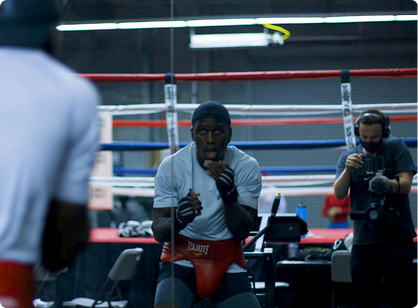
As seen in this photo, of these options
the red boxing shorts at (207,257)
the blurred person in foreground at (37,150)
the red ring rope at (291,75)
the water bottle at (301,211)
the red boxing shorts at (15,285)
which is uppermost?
the red ring rope at (291,75)

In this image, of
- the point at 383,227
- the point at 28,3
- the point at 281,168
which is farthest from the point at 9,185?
the point at 281,168

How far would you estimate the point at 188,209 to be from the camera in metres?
1.27

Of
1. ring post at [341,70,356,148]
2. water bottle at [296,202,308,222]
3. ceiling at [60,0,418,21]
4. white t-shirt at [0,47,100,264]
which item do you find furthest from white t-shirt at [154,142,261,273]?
water bottle at [296,202,308,222]

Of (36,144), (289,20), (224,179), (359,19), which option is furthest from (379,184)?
(36,144)

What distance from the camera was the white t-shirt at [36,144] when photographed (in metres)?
0.53

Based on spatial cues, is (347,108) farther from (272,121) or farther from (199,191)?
(199,191)

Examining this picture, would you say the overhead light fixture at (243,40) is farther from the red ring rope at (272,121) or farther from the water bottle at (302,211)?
the water bottle at (302,211)

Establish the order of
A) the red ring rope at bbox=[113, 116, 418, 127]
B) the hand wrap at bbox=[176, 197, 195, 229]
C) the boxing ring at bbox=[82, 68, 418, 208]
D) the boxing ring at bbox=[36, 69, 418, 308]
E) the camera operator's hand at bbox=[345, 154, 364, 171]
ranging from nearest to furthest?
the boxing ring at bbox=[36, 69, 418, 308] → the hand wrap at bbox=[176, 197, 195, 229] → the boxing ring at bbox=[82, 68, 418, 208] → the red ring rope at bbox=[113, 116, 418, 127] → the camera operator's hand at bbox=[345, 154, 364, 171]

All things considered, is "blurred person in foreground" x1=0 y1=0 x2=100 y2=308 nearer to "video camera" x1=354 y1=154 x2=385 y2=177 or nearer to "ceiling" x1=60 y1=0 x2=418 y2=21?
Result: "ceiling" x1=60 y1=0 x2=418 y2=21

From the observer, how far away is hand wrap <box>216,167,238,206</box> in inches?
50.1

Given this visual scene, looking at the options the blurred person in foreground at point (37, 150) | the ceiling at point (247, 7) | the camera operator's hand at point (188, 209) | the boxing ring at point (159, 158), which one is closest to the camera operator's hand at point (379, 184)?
the boxing ring at point (159, 158)

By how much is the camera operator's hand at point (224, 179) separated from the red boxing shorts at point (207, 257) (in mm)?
136

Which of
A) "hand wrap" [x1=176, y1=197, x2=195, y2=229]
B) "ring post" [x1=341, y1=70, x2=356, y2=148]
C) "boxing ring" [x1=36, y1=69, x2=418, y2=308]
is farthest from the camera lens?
"ring post" [x1=341, y1=70, x2=356, y2=148]

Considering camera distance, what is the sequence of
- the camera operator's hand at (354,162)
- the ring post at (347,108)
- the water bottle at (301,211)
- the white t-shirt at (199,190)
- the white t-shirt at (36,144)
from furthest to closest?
the water bottle at (301,211) < the ring post at (347,108) < the camera operator's hand at (354,162) < the white t-shirt at (199,190) < the white t-shirt at (36,144)
